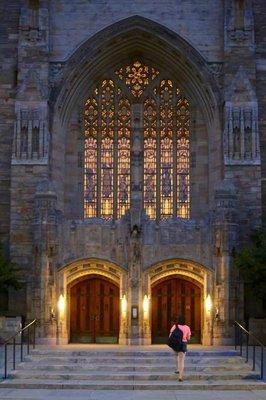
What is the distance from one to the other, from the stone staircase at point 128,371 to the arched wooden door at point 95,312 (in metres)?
5.41

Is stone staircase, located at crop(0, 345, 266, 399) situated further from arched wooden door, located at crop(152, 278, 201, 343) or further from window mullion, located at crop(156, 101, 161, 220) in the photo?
window mullion, located at crop(156, 101, 161, 220)

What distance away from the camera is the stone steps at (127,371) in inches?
862

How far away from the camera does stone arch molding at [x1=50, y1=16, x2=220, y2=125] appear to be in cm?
3397

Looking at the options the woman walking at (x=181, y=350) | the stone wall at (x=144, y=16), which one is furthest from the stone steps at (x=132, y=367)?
the stone wall at (x=144, y=16)

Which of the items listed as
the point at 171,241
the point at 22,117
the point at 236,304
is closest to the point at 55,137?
the point at 22,117

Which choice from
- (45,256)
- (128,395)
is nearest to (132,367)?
(128,395)

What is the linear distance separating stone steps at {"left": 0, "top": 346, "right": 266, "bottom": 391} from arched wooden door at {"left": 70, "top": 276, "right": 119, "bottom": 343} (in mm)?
5559

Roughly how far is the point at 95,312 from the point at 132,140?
7.34m

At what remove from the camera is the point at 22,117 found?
33250mm

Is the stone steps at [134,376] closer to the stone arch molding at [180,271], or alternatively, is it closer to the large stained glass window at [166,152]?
the stone arch molding at [180,271]

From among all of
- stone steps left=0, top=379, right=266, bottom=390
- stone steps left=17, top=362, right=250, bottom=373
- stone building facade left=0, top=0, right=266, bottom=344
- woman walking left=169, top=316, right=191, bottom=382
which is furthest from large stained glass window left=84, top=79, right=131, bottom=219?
stone steps left=0, top=379, right=266, bottom=390

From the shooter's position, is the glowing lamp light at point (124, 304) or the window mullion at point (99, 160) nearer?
the glowing lamp light at point (124, 304)

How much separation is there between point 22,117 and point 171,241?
762 cm

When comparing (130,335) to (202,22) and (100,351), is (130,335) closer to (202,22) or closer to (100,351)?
(100,351)
